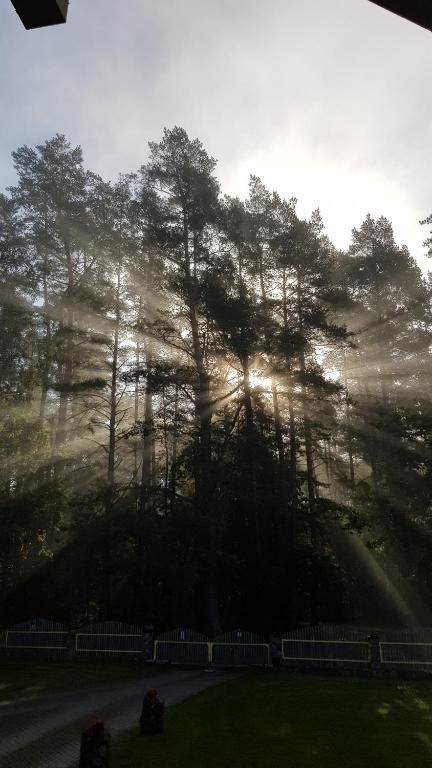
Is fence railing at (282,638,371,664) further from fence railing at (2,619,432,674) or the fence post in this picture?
the fence post


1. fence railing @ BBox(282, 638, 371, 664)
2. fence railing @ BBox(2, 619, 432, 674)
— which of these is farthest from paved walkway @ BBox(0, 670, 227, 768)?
fence railing @ BBox(282, 638, 371, 664)

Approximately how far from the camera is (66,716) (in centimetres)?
1265

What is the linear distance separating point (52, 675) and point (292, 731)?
11129 millimetres

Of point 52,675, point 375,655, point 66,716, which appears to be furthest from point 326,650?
point 66,716

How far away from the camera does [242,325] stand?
25.1 metres

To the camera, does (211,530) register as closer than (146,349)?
Yes

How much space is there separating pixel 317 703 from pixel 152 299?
23.8 meters

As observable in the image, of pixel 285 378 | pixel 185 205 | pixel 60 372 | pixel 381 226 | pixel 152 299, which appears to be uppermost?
pixel 381 226

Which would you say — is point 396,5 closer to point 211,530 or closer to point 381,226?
point 211,530

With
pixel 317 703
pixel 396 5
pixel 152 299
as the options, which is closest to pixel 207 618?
pixel 317 703

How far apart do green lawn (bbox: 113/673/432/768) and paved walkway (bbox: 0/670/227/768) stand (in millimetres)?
878

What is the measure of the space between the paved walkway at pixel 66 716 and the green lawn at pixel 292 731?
88 centimetres

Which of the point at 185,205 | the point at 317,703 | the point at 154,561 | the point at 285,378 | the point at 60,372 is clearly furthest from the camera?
the point at 60,372

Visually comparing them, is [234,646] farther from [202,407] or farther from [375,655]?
[202,407]
